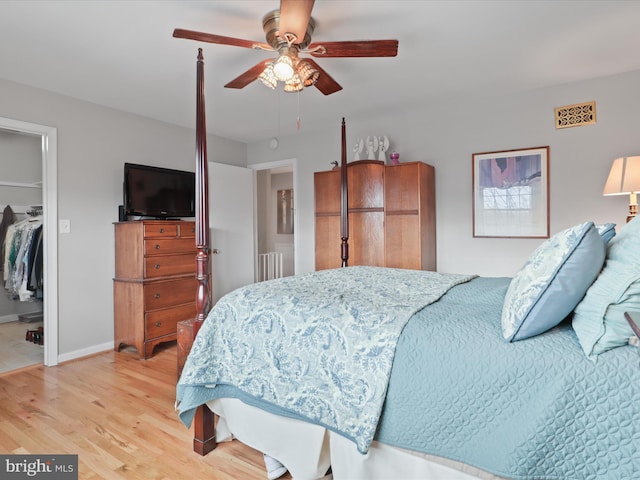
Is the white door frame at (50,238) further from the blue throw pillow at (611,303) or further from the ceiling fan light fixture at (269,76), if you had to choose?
the blue throw pillow at (611,303)

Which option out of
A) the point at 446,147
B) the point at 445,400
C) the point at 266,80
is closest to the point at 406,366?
the point at 445,400

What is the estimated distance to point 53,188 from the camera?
3172 millimetres

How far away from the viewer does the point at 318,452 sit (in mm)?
1438

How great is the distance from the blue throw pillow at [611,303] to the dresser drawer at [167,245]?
322 cm

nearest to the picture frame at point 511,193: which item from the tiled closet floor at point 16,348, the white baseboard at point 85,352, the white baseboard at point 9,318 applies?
the white baseboard at point 85,352

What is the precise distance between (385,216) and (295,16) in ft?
7.11

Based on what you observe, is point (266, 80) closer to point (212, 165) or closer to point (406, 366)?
point (406, 366)

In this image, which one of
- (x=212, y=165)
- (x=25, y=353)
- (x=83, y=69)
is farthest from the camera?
(x=212, y=165)

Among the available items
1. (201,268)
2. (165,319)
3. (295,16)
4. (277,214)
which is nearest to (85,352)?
(165,319)

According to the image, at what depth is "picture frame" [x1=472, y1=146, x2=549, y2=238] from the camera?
3.31m

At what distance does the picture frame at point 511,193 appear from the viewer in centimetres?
331

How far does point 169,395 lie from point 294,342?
1539 millimetres

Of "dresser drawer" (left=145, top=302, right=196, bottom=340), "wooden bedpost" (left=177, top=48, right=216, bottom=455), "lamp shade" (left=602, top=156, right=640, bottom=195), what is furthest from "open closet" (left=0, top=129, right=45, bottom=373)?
"lamp shade" (left=602, top=156, right=640, bottom=195)

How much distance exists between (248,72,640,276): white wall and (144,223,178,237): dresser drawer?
1902mm
